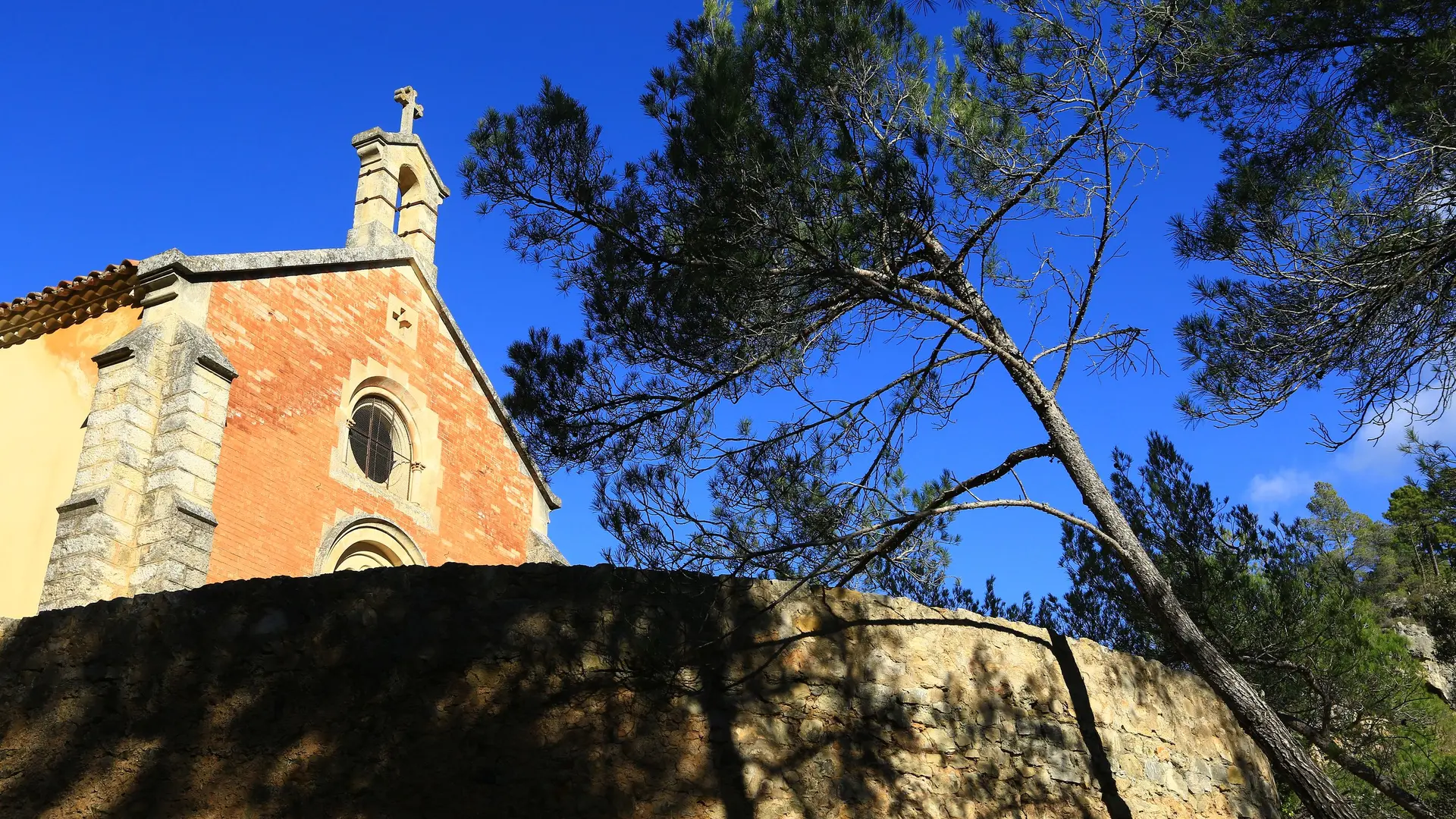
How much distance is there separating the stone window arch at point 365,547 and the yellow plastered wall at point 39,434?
222 cm

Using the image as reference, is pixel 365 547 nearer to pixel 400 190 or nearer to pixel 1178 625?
pixel 400 190

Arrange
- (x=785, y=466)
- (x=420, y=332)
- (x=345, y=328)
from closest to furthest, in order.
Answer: (x=785, y=466) → (x=345, y=328) → (x=420, y=332)

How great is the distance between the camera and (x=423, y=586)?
5.41 m

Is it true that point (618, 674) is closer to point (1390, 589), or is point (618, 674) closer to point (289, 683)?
point (289, 683)

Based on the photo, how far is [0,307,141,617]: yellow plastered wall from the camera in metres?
8.92

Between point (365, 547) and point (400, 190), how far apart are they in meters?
5.25

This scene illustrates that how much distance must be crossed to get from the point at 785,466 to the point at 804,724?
74.0 inches

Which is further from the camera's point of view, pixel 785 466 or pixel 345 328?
pixel 345 328

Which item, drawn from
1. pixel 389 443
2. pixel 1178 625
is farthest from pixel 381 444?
pixel 1178 625

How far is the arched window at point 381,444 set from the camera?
1143 cm

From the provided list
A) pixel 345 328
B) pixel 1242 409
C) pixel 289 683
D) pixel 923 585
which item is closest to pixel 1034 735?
pixel 923 585

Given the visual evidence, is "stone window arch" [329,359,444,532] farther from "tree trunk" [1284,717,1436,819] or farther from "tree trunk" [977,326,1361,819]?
"tree trunk" [1284,717,1436,819]

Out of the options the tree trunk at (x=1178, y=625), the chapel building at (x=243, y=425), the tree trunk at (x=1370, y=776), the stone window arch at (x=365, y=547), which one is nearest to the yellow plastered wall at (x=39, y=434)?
the chapel building at (x=243, y=425)

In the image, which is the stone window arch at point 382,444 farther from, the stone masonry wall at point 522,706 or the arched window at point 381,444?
the stone masonry wall at point 522,706
